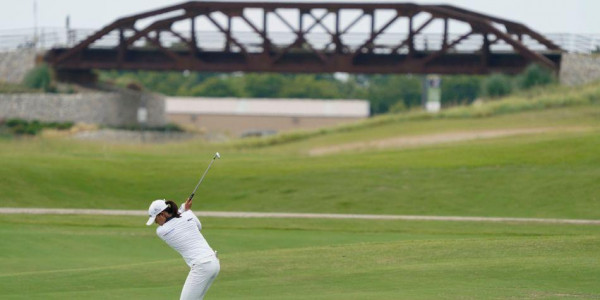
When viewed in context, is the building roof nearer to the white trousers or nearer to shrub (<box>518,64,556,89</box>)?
shrub (<box>518,64,556,89</box>)

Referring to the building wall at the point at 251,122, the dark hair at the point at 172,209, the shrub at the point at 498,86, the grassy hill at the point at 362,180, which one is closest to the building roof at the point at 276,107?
the building wall at the point at 251,122

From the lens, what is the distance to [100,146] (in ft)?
213

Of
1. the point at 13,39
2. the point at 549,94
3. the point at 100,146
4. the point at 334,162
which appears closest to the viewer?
the point at 334,162

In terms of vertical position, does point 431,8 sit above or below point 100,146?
above

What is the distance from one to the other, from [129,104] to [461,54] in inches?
893

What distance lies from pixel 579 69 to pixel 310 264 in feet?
182

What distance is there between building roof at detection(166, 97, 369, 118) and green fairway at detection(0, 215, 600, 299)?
8920 centimetres

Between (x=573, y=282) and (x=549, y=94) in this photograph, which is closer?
(x=573, y=282)

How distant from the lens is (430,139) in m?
60.4

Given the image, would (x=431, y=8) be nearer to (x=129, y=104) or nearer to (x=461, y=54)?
(x=461, y=54)

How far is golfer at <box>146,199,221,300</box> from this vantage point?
54.6 ft

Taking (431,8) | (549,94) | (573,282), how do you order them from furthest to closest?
(431,8), (549,94), (573,282)

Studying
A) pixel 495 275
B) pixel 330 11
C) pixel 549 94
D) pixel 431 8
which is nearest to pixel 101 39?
pixel 330 11

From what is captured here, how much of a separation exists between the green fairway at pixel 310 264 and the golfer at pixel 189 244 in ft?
10.5
